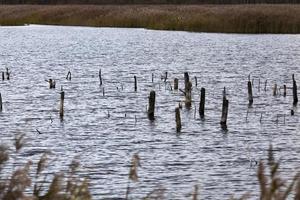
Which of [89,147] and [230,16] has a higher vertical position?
[230,16]

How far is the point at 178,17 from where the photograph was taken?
91.9 meters

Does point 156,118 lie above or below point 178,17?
below

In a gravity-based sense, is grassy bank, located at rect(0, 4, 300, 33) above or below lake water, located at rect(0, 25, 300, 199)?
above

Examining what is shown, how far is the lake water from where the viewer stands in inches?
869

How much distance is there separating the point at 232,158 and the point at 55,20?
91520mm

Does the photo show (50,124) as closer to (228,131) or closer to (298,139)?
(228,131)

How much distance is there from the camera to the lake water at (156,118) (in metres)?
22.1

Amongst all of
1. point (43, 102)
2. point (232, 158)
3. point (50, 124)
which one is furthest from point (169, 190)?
point (43, 102)

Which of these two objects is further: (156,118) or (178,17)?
(178,17)

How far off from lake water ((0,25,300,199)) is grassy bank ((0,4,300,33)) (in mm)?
7293

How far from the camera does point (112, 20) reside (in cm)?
10225

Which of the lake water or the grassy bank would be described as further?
the grassy bank

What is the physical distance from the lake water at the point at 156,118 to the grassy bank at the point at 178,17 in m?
7.29

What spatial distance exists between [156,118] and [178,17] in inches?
2332
